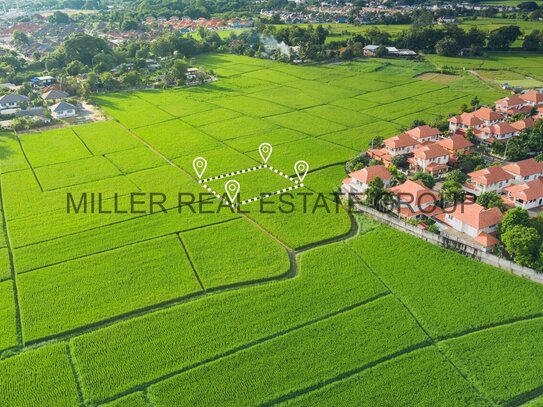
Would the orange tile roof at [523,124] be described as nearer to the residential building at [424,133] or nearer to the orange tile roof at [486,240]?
the residential building at [424,133]

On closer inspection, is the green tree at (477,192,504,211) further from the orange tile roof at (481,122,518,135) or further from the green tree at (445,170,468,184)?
the orange tile roof at (481,122,518,135)

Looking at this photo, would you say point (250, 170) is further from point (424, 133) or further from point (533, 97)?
point (533, 97)

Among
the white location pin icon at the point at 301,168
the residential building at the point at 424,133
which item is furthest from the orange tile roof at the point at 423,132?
the white location pin icon at the point at 301,168

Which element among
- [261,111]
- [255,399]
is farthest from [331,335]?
[261,111]

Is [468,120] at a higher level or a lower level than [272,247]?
higher

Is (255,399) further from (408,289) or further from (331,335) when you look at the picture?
(408,289)

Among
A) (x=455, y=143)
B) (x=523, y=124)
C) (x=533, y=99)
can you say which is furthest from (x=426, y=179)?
(x=533, y=99)

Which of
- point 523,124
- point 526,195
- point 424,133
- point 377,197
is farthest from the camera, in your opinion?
point 523,124
